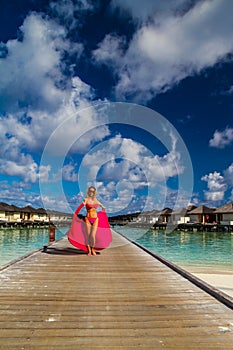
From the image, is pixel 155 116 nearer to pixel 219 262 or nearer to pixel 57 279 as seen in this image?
pixel 219 262

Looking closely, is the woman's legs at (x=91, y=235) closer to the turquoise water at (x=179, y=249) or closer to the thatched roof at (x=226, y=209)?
the turquoise water at (x=179, y=249)

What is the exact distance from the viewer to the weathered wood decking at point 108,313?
278 cm

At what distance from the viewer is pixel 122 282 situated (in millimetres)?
5387

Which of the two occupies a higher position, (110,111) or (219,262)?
(110,111)

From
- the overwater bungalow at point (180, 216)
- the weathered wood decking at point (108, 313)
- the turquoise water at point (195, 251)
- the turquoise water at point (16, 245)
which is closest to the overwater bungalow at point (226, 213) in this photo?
the overwater bungalow at point (180, 216)

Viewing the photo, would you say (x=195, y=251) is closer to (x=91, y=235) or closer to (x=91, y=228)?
(x=91, y=235)

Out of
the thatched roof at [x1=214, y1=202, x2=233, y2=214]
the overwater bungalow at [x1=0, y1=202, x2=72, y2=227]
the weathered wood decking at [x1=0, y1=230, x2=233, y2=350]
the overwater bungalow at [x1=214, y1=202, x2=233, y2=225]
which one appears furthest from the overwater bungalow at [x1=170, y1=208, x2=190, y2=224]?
the weathered wood decking at [x1=0, y1=230, x2=233, y2=350]

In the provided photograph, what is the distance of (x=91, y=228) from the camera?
8.50m

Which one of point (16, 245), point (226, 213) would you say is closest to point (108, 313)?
point (16, 245)

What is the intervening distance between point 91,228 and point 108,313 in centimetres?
497

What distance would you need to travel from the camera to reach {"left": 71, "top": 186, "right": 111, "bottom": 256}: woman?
334 inches

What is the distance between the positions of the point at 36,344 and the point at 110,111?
947 inches

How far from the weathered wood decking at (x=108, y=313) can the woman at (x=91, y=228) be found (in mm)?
2525

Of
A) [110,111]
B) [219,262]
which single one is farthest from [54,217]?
[219,262]
